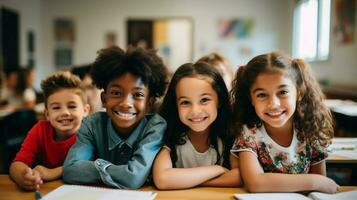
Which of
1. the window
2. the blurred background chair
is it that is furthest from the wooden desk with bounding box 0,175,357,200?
the window

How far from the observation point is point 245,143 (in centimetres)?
127

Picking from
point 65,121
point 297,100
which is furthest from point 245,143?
point 65,121

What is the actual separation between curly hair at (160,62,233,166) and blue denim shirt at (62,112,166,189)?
0.25 ft

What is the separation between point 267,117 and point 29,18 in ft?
25.7

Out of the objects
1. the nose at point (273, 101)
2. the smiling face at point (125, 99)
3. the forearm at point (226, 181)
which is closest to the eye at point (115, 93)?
the smiling face at point (125, 99)

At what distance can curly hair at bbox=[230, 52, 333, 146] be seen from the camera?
1.30 meters

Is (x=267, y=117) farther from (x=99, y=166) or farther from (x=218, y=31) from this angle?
(x=218, y=31)

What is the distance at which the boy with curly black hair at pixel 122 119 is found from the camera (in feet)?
4.05

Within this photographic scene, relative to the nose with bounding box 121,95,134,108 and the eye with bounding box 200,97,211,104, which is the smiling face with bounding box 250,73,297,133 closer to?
the eye with bounding box 200,97,211,104

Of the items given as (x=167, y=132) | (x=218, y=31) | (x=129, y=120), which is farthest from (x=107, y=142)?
(x=218, y=31)

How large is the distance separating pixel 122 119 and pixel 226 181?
1.44 feet

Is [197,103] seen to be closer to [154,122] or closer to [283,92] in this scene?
[154,122]

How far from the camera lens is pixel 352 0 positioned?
181 inches

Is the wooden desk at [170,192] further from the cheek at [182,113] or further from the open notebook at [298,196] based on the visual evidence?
the cheek at [182,113]
